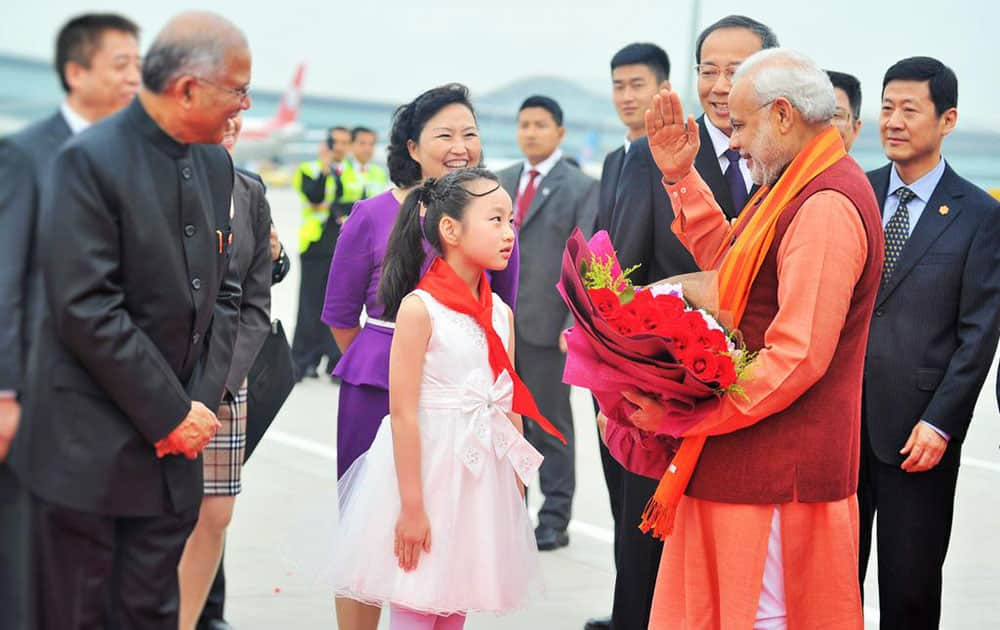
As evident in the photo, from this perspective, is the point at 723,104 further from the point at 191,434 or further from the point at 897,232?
the point at 191,434

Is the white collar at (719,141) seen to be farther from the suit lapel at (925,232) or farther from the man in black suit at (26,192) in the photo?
the man in black suit at (26,192)

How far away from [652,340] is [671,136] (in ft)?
2.79

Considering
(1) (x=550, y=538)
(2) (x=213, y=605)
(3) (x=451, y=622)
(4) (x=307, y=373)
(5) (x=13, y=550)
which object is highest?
(5) (x=13, y=550)

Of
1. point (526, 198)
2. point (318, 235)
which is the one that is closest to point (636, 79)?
point (526, 198)

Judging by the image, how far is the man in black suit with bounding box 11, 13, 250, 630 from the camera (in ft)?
8.84

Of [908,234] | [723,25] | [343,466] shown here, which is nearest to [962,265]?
[908,234]

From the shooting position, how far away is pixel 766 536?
3.24 m

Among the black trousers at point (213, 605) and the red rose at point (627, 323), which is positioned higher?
the red rose at point (627, 323)

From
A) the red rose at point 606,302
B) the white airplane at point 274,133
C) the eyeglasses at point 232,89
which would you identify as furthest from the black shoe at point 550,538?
the white airplane at point 274,133

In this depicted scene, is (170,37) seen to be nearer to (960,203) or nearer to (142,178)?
(142,178)

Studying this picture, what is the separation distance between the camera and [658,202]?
4223mm

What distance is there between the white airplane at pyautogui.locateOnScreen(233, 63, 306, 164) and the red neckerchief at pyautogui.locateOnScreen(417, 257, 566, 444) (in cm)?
5667

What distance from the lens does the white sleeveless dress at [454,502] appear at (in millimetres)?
3670

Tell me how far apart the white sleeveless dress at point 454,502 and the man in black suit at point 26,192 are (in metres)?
1.14
